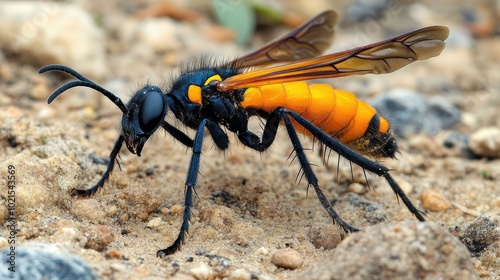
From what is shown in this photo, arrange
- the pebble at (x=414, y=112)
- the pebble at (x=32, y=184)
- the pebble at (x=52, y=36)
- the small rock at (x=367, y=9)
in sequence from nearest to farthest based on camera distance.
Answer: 1. the pebble at (x=32, y=184)
2. the pebble at (x=414, y=112)
3. the pebble at (x=52, y=36)
4. the small rock at (x=367, y=9)

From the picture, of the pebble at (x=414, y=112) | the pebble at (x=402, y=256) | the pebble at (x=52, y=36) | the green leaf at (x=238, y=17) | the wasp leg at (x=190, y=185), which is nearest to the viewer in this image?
the pebble at (x=402, y=256)

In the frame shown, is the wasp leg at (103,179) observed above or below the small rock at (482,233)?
above

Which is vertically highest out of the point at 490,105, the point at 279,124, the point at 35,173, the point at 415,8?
the point at 415,8

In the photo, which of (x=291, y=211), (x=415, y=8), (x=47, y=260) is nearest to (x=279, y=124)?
(x=291, y=211)

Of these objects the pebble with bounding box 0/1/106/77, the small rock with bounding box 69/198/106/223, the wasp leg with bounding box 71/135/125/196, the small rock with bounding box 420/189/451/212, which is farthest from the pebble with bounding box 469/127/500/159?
the pebble with bounding box 0/1/106/77

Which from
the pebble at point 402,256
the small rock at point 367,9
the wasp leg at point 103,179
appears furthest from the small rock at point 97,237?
the small rock at point 367,9

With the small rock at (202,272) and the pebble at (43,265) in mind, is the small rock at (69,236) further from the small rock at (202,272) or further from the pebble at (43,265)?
the small rock at (202,272)

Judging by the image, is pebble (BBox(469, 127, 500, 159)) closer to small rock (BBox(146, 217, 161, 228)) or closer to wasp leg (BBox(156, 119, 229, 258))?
wasp leg (BBox(156, 119, 229, 258))

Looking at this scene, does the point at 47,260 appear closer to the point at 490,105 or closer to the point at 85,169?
the point at 85,169
